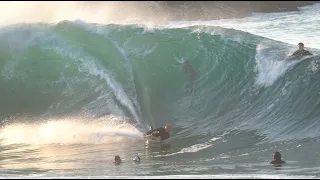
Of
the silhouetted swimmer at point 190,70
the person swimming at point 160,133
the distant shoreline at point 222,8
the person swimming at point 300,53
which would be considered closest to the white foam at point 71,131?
the person swimming at point 160,133

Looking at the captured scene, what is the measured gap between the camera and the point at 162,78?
24.0m

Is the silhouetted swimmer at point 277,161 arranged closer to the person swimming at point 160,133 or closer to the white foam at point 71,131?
the person swimming at point 160,133

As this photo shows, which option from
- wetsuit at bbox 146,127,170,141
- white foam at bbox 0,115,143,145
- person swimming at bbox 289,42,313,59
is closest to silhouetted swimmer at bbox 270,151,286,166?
wetsuit at bbox 146,127,170,141

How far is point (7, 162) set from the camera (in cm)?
1659

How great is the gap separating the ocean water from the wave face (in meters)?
0.04

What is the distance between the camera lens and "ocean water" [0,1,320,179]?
15.7 metres

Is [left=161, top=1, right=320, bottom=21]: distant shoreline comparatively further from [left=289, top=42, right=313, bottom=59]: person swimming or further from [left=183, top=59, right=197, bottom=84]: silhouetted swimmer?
[left=289, top=42, right=313, bottom=59]: person swimming

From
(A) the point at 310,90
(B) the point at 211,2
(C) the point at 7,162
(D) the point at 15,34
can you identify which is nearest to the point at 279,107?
(A) the point at 310,90

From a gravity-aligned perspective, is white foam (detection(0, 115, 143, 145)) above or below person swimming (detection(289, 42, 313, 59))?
below

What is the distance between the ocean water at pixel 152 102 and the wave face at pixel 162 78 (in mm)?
38

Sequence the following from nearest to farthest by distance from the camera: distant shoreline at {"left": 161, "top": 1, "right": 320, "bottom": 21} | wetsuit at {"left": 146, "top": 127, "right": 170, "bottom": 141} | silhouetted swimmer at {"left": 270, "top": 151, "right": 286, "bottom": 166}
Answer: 1. silhouetted swimmer at {"left": 270, "top": 151, "right": 286, "bottom": 166}
2. wetsuit at {"left": 146, "top": 127, "right": 170, "bottom": 141}
3. distant shoreline at {"left": 161, "top": 1, "right": 320, "bottom": 21}

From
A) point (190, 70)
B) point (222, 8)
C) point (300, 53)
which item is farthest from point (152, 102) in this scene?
point (222, 8)

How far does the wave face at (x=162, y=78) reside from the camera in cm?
2019

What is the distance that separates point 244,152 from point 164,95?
6.42 m
